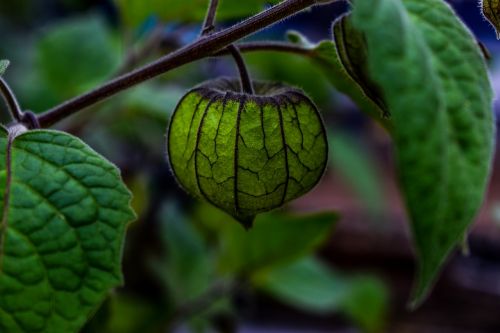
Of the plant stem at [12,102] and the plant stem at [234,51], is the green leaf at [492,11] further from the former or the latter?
the plant stem at [12,102]

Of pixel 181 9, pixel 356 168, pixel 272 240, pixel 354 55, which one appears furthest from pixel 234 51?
pixel 356 168

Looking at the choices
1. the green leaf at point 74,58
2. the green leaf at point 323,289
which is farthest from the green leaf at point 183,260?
the green leaf at point 74,58

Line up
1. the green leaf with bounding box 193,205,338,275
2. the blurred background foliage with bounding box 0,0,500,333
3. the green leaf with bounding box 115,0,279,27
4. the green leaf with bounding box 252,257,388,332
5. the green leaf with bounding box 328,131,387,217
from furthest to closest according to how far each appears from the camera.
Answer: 1. the green leaf with bounding box 328,131,387,217
2. the green leaf with bounding box 252,257,388,332
3. the blurred background foliage with bounding box 0,0,500,333
4. the green leaf with bounding box 193,205,338,275
5. the green leaf with bounding box 115,0,279,27

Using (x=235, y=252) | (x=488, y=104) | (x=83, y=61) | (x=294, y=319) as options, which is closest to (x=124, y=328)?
(x=235, y=252)

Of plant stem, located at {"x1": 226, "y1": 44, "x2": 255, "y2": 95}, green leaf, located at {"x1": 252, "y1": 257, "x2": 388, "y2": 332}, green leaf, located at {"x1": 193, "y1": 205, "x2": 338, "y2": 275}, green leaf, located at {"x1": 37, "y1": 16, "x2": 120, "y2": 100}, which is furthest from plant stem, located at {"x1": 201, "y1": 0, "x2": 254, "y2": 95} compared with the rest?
green leaf, located at {"x1": 37, "y1": 16, "x2": 120, "y2": 100}

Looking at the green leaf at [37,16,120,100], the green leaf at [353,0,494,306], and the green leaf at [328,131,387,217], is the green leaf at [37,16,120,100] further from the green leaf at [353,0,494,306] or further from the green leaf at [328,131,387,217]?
the green leaf at [353,0,494,306]

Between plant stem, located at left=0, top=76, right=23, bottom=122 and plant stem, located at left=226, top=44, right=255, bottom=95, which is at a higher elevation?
plant stem, located at left=0, top=76, right=23, bottom=122
